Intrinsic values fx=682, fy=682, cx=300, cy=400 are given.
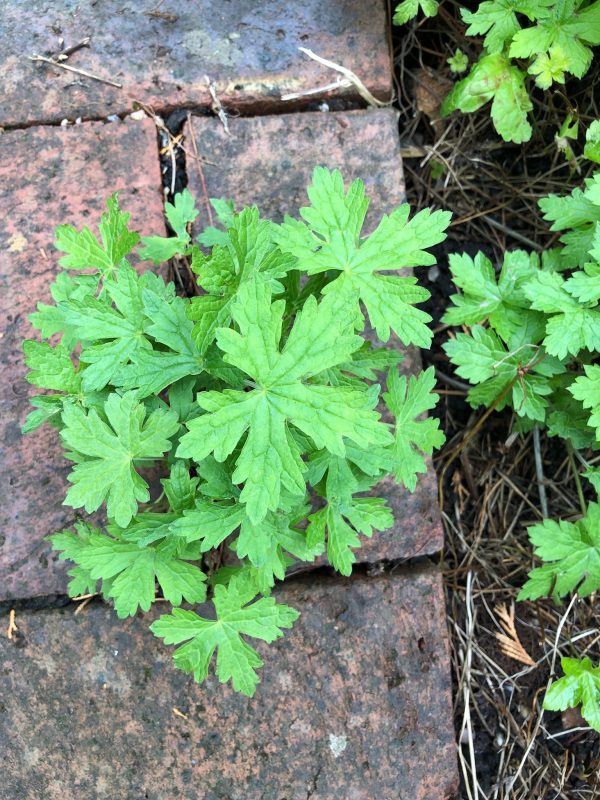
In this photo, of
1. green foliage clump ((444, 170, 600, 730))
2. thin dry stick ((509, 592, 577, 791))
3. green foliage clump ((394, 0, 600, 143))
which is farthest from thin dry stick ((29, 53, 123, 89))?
thin dry stick ((509, 592, 577, 791))

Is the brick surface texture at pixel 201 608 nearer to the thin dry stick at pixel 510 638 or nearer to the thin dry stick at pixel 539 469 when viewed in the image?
the thin dry stick at pixel 510 638

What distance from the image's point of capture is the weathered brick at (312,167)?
7.46 feet

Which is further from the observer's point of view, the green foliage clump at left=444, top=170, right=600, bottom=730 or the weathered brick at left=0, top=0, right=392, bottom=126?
the weathered brick at left=0, top=0, right=392, bottom=126

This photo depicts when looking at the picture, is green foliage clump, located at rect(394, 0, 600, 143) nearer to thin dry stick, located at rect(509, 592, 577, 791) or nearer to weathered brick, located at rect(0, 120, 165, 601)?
weathered brick, located at rect(0, 120, 165, 601)

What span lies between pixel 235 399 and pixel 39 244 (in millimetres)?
1085

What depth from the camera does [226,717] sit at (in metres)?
2.14

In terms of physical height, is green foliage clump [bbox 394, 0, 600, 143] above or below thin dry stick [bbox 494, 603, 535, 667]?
above

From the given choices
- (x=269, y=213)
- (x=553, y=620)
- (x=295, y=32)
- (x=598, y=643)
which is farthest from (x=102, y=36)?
(x=598, y=643)

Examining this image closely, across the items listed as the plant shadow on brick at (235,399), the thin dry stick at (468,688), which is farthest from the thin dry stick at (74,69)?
the thin dry stick at (468,688)

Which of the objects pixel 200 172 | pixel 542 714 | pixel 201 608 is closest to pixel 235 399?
pixel 201 608

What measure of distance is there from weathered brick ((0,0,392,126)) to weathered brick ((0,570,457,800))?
5.50ft

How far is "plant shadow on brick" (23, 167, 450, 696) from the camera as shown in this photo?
158cm

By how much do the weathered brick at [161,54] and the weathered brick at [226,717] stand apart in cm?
168

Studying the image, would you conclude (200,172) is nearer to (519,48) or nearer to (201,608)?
(519,48)
